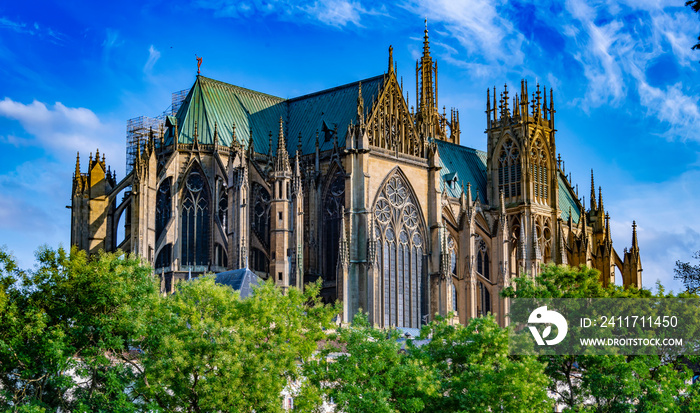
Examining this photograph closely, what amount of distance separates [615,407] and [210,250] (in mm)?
34764

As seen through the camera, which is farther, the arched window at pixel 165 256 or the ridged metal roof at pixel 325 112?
the ridged metal roof at pixel 325 112

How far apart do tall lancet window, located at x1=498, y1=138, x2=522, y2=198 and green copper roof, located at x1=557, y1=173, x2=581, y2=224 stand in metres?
9.57

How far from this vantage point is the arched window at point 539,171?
98.3m

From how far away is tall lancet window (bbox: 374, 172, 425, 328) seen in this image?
8056 centimetres

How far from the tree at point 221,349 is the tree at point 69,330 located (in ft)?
4.04

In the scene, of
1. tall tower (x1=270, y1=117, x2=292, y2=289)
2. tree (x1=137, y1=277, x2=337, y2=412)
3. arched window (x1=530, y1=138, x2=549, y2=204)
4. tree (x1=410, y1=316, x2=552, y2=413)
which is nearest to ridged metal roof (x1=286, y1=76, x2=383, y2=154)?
tall tower (x1=270, y1=117, x2=292, y2=289)

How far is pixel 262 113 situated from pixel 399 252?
1766 centimetres

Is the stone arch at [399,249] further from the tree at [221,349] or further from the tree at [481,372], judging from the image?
the tree at [221,349]

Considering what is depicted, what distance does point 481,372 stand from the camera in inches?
1935

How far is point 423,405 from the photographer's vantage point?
47875mm

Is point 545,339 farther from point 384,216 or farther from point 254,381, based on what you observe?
point 384,216

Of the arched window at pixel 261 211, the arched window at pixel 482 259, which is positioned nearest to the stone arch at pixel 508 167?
the arched window at pixel 482 259

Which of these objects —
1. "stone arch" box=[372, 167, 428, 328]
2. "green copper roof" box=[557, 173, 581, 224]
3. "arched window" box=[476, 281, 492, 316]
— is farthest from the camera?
"green copper roof" box=[557, 173, 581, 224]

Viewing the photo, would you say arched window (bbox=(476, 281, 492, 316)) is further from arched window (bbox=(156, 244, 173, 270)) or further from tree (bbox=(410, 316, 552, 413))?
tree (bbox=(410, 316, 552, 413))
